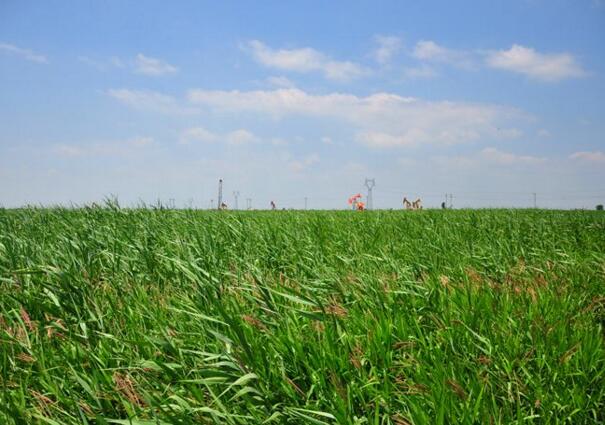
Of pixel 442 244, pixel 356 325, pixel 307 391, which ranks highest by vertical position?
pixel 442 244

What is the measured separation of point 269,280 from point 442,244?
2.10 meters

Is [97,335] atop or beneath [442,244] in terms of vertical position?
beneath

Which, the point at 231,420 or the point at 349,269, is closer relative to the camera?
the point at 231,420

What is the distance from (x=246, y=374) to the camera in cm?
187

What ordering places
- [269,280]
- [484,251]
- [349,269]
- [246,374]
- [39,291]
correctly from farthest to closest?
[484,251] < [349,269] < [269,280] < [39,291] < [246,374]

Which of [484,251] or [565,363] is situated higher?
[484,251]

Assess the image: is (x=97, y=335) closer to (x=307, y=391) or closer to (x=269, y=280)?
(x=307, y=391)

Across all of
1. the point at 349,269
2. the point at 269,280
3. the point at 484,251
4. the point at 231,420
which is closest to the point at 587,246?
the point at 484,251

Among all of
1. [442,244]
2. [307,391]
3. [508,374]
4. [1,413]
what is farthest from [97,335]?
[442,244]

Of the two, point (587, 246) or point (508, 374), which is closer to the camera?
point (508, 374)

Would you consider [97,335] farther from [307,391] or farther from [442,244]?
[442,244]

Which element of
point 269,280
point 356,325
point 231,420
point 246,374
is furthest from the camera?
point 269,280

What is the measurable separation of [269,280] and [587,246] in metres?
4.72

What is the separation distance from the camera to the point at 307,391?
2004mm
